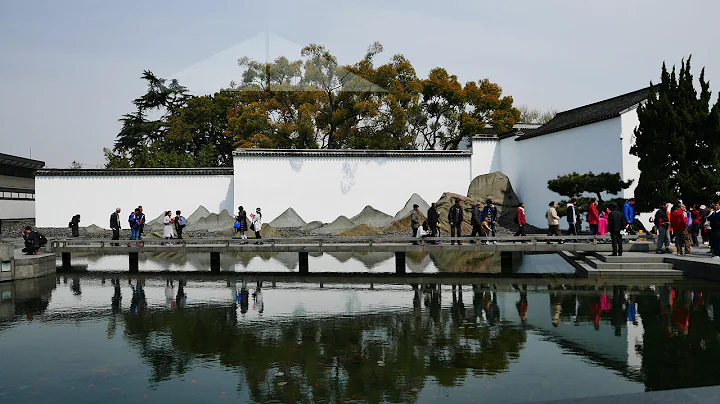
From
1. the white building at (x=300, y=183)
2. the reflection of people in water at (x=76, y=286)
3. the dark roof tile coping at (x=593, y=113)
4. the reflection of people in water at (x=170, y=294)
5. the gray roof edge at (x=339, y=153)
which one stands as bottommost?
the reflection of people in water at (x=170, y=294)

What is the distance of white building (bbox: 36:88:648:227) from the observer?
99.6 feet

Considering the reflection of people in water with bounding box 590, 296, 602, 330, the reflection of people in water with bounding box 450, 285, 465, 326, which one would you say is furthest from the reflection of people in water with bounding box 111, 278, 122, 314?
the reflection of people in water with bounding box 590, 296, 602, 330

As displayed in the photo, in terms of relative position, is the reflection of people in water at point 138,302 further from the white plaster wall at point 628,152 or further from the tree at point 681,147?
the white plaster wall at point 628,152

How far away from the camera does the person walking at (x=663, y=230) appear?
1515 centimetres

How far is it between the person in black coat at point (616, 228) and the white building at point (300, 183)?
1405 cm

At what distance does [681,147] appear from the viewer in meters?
17.2

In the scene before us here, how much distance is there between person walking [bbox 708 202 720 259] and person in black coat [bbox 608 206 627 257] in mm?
1955

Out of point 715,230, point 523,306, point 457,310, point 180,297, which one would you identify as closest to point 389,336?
point 457,310

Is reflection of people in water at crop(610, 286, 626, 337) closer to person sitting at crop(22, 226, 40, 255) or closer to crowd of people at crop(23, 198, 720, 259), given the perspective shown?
crowd of people at crop(23, 198, 720, 259)

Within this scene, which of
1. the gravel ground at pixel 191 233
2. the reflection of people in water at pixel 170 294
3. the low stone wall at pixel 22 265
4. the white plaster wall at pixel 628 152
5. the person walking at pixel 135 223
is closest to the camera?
the reflection of people in water at pixel 170 294

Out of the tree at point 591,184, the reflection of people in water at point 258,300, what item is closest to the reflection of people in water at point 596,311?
the reflection of people in water at point 258,300

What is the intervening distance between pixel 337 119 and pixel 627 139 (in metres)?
17.0

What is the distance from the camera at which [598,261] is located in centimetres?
1519

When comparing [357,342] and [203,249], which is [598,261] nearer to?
[357,342]
